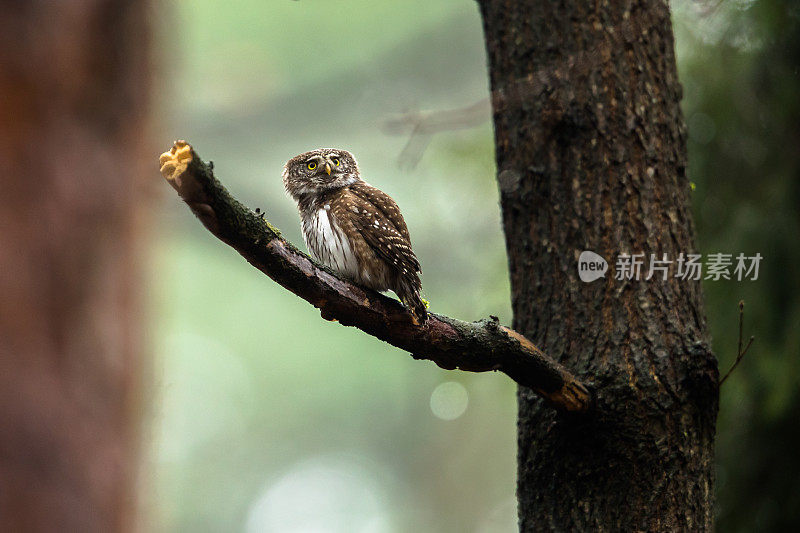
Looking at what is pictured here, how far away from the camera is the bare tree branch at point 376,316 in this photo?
1.95 m

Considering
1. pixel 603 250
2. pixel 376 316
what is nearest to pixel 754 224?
pixel 603 250

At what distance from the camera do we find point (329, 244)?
290 centimetres

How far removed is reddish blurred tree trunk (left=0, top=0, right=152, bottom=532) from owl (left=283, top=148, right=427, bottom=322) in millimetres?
707

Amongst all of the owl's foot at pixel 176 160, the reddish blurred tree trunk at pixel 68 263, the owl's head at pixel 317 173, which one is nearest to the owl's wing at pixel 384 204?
the owl's head at pixel 317 173

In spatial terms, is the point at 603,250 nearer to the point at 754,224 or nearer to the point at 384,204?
the point at 384,204

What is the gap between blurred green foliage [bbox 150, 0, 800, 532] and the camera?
378cm

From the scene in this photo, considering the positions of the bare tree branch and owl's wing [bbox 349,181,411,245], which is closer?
the bare tree branch

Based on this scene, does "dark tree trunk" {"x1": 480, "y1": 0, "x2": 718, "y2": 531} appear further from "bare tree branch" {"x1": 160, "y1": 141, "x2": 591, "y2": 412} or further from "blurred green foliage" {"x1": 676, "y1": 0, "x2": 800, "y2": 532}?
"blurred green foliage" {"x1": 676, "y1": 0, "x2": 800, "y2": 532}

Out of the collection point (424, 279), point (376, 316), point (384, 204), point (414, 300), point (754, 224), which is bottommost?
point (376, 316)

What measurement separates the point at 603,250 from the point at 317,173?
119cm

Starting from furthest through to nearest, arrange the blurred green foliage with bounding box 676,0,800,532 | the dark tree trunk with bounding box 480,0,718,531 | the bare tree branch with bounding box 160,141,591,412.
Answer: the blurred green foliage with bounding box 676,0,800,532 → the dark tree trunk with bounding box 480,0,718,531 → the bare tree branch with bounding box 160,141,591,412

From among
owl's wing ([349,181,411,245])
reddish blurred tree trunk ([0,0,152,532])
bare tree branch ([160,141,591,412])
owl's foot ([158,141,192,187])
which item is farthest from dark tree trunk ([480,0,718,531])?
owl's foot ([158,141,192,187])

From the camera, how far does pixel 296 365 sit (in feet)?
49.3

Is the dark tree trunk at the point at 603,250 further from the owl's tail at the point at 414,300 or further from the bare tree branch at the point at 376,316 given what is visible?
the owl's tail at the point at 414,300
